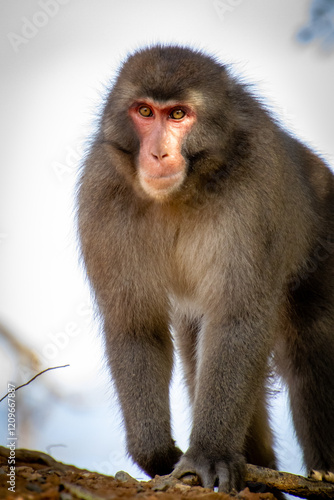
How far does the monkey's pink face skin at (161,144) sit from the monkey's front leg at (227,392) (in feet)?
4.17

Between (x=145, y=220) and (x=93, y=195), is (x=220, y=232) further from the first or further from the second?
(x=93, y=195)

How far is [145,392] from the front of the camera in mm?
6816

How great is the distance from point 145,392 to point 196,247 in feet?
4.30

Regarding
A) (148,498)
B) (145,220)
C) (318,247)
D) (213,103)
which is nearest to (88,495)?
(148,498)

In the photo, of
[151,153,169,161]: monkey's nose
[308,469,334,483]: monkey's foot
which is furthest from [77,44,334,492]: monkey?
[308,469,334,483]: monkey's foot

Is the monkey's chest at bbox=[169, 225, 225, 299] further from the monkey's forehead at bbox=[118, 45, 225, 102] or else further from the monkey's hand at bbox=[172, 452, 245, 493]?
the monkey's hand at bbox=[172, 452, 245, 493]

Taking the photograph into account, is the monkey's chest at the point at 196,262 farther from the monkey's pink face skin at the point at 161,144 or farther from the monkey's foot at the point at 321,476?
the monkey's foot at the point at 321,476

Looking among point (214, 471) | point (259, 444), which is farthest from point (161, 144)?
point (259, 444)

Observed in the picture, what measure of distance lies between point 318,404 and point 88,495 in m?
3.47

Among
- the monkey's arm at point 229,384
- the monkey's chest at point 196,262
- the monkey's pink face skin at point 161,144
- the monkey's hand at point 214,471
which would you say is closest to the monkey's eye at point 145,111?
the monkey's pink face skin at point 161,144

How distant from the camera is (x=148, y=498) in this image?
4.87 metres

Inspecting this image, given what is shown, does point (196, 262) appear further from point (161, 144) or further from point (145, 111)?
point (145, 111)

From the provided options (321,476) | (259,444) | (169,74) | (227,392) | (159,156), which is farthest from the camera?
(259,444)

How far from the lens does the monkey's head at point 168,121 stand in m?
6.35
